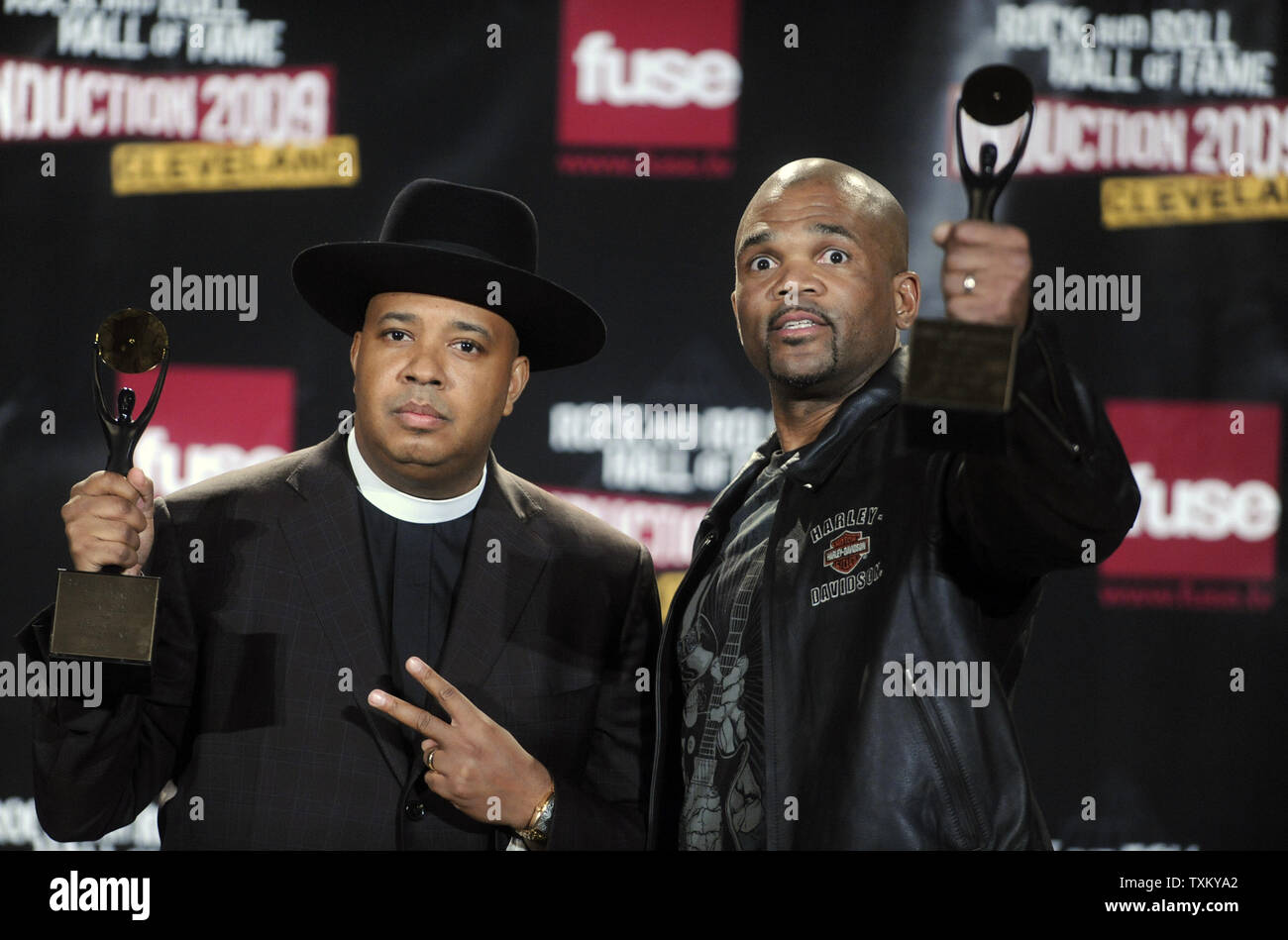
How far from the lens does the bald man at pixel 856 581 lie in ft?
6.02

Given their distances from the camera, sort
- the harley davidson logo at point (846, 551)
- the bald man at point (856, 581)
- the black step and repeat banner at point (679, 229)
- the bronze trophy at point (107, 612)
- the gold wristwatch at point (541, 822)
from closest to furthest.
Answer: the bald man at point (856, 581) < the bronze trophy at point (107, 612) < the harley davidson logo at point (846, 551) < the gold wristwatch at point (541, 822) < the black step and repeat banner at point (679, 229)

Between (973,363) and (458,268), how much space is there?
1.30 m

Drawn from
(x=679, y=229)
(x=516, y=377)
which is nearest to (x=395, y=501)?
(x=516, y=377)

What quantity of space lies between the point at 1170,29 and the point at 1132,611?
6.32 feet

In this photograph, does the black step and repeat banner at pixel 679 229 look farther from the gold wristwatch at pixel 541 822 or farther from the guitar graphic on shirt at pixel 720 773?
the gold wristwatch at pixel 541 822

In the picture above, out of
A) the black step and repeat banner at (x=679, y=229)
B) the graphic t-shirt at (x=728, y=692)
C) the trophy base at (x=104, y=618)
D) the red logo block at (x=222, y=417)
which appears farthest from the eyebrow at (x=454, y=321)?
the red logo block at (x=222, y=417)

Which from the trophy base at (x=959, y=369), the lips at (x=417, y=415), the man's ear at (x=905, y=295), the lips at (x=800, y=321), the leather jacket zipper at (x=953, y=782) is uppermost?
the man's ear at (x=905, y=295)

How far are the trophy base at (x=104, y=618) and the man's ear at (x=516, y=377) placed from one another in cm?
92

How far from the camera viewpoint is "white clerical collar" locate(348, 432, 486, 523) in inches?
106

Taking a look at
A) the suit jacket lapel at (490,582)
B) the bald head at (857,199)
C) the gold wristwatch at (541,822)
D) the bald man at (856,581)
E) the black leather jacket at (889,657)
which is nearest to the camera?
the bald man at (856,581)

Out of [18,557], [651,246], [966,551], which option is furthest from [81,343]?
[966,551]

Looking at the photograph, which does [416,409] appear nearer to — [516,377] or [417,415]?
[417,415]

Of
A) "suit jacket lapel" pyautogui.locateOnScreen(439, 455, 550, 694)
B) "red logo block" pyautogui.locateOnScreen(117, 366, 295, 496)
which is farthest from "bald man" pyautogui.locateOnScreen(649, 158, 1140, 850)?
"red logo block" pyautogui.locateOnScreen(117, 366, 295, 496)

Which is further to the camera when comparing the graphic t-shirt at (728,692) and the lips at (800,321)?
the lips at (800,321)
